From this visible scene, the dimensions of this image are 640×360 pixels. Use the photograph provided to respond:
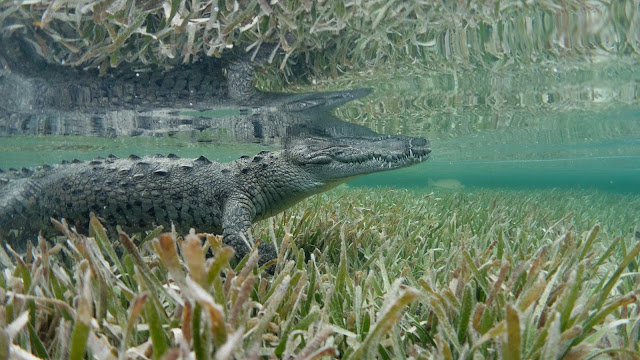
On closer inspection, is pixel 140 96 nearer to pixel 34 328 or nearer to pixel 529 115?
pixel 34 328

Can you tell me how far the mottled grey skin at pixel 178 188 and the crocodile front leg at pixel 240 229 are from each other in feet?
0.20

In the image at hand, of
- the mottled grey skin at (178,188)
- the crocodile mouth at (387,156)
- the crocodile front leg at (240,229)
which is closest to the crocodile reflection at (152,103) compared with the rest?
the mottled grey skin at (178,188)

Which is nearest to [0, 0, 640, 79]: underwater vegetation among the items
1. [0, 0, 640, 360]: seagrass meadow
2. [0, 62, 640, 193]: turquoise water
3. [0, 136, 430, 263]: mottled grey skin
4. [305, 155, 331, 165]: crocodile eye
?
[0, 0, 640, 360]: seagrass meadow

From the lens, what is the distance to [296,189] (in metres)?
3.82

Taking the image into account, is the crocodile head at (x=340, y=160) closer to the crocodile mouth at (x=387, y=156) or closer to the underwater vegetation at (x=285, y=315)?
the crocodile mouth at (x=387, y=156)

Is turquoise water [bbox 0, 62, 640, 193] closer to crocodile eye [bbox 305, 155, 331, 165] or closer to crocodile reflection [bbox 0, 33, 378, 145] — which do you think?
crocodile reflection [bbox 0, 33, 378, 145]

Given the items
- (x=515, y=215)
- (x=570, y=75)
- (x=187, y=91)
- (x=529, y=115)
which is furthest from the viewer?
(x=529, y=115)

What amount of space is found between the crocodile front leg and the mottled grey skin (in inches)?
2.4

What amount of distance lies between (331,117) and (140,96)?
398 cm

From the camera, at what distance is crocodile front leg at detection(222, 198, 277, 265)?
9.82 feet

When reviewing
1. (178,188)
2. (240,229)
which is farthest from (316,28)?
(240,229)

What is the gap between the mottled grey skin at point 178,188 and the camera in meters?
3.68

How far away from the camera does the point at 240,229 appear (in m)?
3.21

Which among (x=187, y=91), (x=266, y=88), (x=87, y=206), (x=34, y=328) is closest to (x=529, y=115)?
(x=266, y=88)
